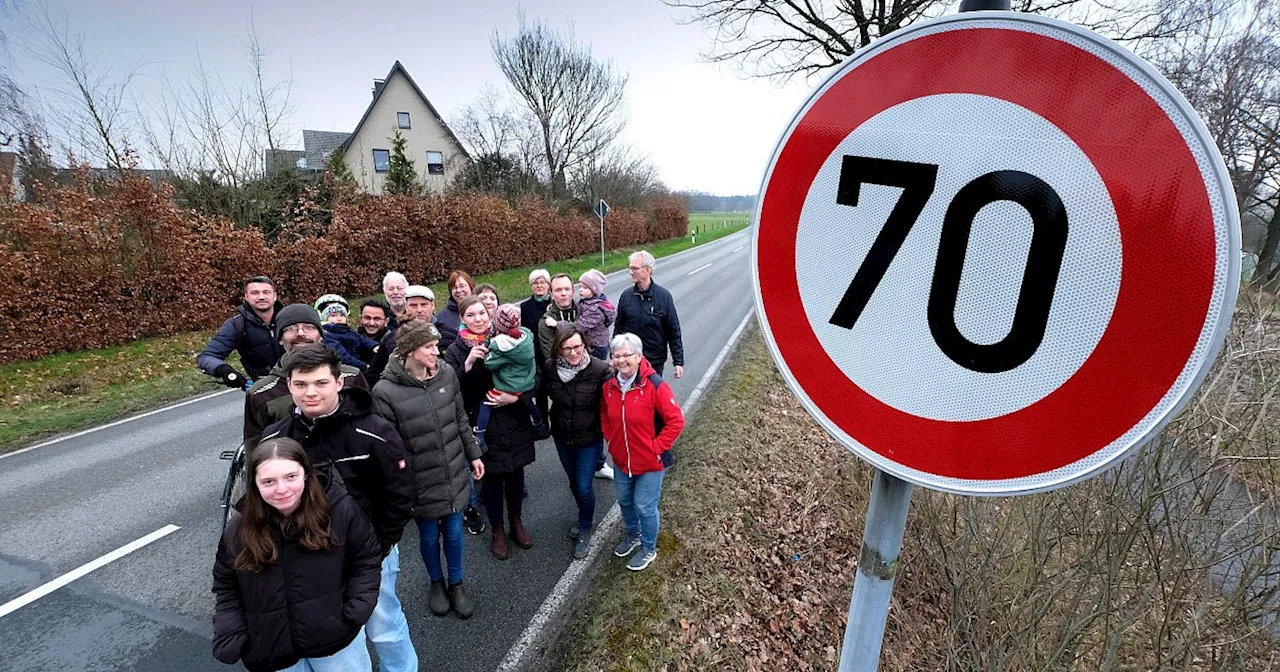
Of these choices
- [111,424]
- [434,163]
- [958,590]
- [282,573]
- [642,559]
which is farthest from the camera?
[434,163]

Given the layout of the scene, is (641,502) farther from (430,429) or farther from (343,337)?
(343,337)

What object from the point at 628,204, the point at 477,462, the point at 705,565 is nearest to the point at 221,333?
the point at 477,462

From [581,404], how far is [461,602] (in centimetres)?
152

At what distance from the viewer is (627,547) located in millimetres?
4000

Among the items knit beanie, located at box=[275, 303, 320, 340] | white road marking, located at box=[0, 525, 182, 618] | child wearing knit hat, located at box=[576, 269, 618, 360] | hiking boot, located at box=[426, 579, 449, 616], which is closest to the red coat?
hiking boot, located at box=[426, 579, 449, 616]

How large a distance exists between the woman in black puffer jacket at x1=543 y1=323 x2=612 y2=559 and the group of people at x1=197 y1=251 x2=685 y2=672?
1 cm

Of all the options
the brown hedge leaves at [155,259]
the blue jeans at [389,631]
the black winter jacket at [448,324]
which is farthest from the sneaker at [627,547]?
the brown hedge leaves at [155,259]

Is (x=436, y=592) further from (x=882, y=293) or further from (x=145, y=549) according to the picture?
(x=882, y=293)

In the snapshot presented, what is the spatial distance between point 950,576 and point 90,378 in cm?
1223

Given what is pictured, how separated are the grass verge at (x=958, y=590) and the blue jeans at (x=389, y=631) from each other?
2.62 ft

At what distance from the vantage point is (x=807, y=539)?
4.36 m

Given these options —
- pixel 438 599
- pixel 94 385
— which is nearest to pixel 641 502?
pixel 438 599

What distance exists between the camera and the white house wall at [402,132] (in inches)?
1235

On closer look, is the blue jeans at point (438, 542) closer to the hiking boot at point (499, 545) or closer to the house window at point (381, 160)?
the hiking boot at point (499, 545)
